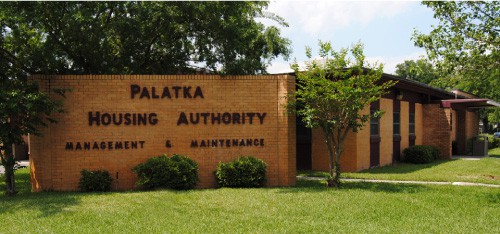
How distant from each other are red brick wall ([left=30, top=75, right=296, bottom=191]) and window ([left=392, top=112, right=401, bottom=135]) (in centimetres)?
937

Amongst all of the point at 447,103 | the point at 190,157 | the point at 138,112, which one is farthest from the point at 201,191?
the point at 447,103

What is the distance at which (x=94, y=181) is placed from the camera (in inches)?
444

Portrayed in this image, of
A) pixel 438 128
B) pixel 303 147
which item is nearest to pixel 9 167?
pixel 303 147

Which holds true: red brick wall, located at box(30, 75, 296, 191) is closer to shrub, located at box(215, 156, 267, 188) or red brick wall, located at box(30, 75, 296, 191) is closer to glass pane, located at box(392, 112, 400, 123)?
shrub, located at box(215, 156, 267, 188)

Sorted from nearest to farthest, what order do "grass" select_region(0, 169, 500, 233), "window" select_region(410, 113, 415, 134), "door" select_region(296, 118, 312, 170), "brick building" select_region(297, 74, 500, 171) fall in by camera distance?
"grass" select_region(0, 169, 500, 233) → "brick building" select_region(297, 74, 500, 171) → "door" select_region(296, 118, 312, 170) → "window" select_region(410, 113, 415, 134)

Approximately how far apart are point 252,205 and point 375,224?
2566mm

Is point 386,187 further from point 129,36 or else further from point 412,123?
point 412,123

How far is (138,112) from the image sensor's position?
11938 mm

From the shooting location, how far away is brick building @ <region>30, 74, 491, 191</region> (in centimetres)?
1162

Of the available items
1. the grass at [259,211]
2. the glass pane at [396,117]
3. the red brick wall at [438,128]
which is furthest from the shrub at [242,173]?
the red brick wall at [438,128]

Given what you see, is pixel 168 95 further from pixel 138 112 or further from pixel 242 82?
pixel 242 82

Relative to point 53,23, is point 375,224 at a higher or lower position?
lower

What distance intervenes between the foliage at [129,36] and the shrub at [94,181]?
3.17 metres

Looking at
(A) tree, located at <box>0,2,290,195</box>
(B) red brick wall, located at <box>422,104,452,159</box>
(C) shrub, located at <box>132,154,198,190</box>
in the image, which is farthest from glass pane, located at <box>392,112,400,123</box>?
(C) shrub, located at <box>132,154,198,190</box>
